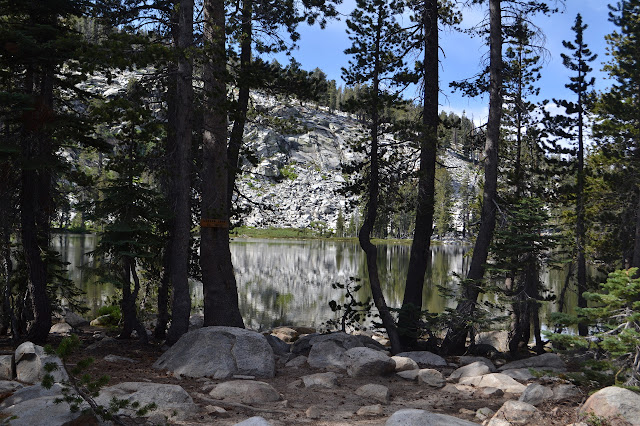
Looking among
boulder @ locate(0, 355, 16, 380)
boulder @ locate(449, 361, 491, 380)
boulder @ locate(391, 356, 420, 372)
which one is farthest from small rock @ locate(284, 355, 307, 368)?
boulder @ locate(0, 355, 16, 380)

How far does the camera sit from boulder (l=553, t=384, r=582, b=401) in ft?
19.3

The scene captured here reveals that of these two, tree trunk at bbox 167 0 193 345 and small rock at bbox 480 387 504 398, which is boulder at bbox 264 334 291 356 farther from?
small rock at bbox 480 387 504 398

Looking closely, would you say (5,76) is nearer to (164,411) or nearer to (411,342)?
(164,411)

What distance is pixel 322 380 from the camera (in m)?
7.56

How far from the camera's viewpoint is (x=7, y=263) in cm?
977

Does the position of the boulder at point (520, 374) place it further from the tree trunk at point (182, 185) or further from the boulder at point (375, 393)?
the tree trunk at point (182, 185)

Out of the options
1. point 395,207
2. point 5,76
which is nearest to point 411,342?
point 395,207

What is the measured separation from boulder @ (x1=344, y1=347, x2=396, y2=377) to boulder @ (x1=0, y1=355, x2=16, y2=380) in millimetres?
5007

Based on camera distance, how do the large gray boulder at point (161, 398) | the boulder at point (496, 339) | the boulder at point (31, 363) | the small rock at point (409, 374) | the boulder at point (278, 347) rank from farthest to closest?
the boulder at point (496, 339), the boulder at point (278, 347), the small rock at point (409, 374), the boulder at point (31, 363), the large gray boulder at point (161, 398)

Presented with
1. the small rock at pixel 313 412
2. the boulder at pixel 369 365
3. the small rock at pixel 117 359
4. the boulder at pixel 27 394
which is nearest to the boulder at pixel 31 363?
the boulder at pixel 27 394

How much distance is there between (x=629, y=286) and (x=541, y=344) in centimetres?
914

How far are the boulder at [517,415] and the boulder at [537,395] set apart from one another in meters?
0.37

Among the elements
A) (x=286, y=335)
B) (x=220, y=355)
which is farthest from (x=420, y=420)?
(x=286, y=335)

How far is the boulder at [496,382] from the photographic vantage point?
7355 millimetres
